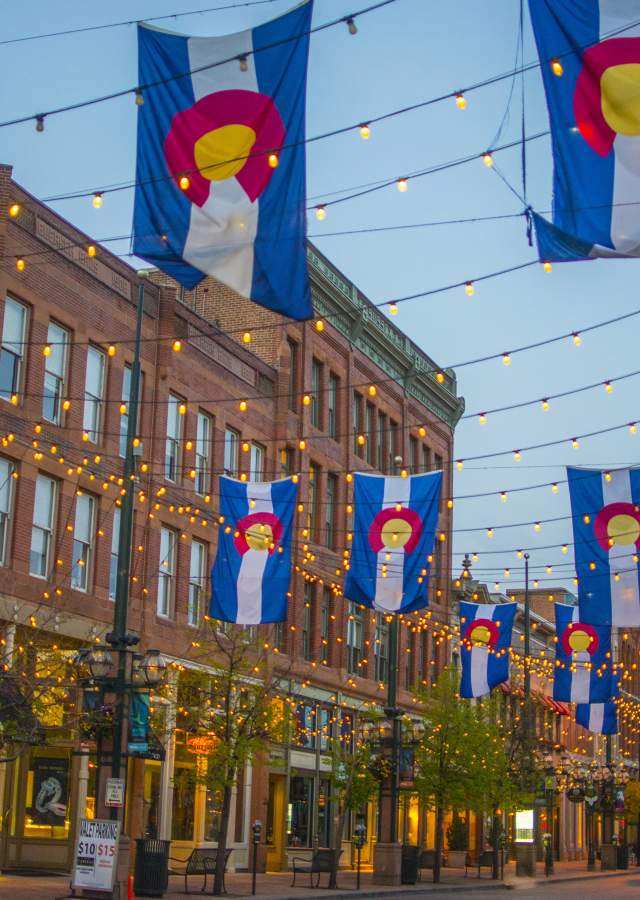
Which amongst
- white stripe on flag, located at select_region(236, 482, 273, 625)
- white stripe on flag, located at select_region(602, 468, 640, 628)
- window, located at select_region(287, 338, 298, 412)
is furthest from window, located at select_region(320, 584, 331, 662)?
white stripe on flag, located at select_region(236, 482, 273, 625)

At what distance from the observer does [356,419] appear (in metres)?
51.0

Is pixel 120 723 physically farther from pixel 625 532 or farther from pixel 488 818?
pixel 488 818

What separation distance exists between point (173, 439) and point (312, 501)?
9919mm

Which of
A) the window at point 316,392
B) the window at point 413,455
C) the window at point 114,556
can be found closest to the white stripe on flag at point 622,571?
the window at point 114,556

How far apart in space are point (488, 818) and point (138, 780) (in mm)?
33164

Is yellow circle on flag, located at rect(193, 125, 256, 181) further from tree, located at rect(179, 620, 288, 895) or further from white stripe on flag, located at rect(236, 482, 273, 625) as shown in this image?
tree, located at rect(179, 620, 288, 895)

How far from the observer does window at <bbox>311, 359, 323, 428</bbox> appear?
46781 millimetres

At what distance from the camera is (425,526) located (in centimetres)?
3083

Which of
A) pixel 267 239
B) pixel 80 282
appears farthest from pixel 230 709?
pixel 267 239

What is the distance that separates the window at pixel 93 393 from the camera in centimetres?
3337

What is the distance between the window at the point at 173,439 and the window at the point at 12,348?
7033 millimetres

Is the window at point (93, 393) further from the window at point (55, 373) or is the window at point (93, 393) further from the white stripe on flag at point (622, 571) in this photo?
the white stripe on flag at point (622, 571)

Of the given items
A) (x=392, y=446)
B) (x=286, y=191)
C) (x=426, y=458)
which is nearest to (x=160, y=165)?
(x=286, y=191)

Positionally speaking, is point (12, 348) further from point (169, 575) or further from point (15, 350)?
point (169, 575)
